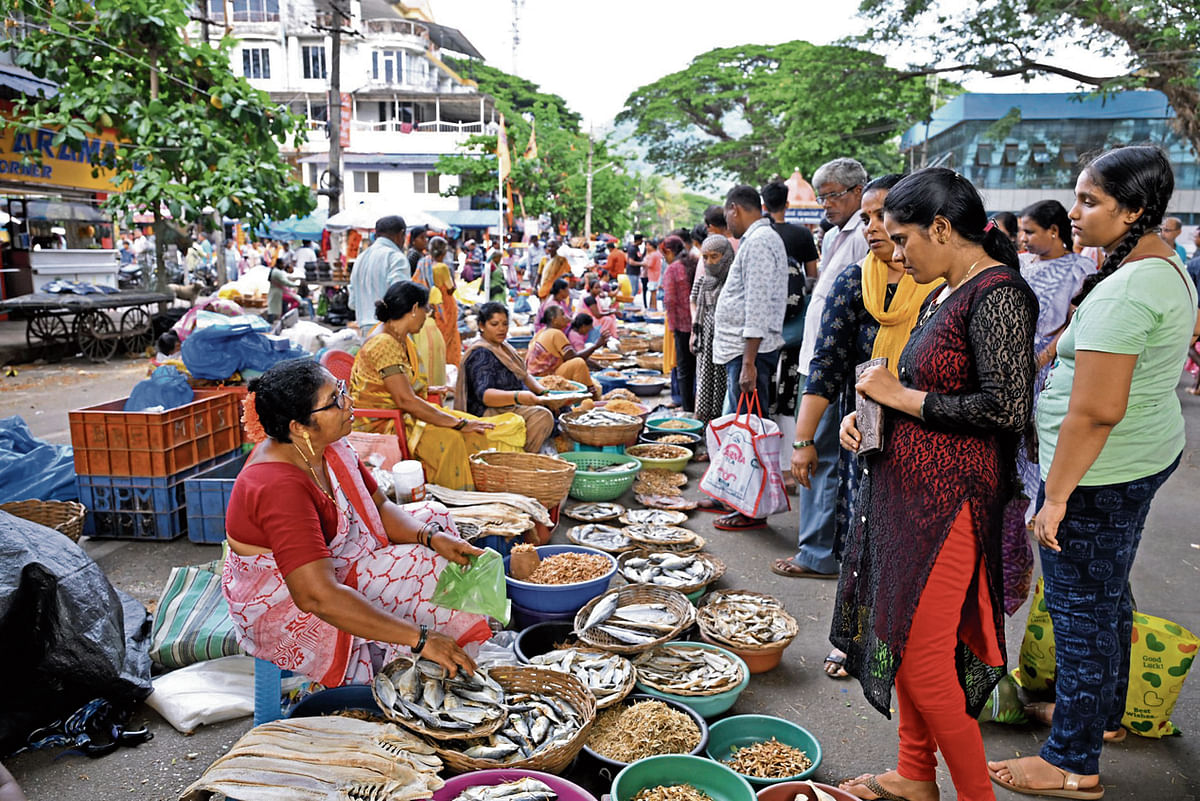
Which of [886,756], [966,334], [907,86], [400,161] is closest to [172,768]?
[886,756]

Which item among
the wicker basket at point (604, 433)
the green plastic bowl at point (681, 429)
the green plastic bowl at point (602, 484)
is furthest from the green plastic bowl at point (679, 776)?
the green plastic bowl at point (681, 429)

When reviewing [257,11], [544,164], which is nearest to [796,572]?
[544,164]

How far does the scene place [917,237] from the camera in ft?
6.90

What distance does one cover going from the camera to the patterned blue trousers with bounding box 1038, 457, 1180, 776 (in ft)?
8.05

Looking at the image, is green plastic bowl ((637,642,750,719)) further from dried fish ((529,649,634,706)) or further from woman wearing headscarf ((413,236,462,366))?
woman wearing headscarf ((413,236,462,366))

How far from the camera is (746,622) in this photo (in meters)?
3.75

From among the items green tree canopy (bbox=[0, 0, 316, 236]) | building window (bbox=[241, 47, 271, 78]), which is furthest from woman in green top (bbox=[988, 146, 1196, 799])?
building window (bbox=[241, 47, 271, 78])

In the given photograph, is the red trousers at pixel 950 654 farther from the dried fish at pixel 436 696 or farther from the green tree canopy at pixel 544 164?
the green tree canopy at pixel 544 164

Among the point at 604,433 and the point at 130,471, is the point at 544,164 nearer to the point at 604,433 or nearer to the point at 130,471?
the point at 604,433

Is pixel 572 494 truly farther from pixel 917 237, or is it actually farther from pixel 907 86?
pixel 907 86

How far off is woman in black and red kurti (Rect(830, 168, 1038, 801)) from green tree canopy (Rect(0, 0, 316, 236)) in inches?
401

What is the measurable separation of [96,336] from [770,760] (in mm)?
12955

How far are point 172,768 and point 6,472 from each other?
10.4ft

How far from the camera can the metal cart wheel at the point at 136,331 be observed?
42.8ft
